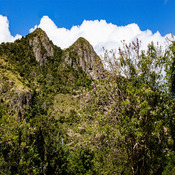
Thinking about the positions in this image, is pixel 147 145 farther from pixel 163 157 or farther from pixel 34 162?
pixel 34 162

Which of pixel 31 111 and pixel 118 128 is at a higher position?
pixel 31 111

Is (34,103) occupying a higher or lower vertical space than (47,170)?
higher

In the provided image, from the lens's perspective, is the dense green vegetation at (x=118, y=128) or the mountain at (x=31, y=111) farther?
the mountain at (x=31, y=111)

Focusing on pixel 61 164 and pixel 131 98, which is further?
pixel 61 164

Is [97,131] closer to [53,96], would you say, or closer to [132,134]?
[132,134]

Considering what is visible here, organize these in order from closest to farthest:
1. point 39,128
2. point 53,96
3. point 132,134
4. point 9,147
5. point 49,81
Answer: point 132,134
point 9,147
point 39,128
point 53,96
point 49,81

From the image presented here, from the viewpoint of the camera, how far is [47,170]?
53.4ft

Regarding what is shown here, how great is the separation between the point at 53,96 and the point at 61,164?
157 metres

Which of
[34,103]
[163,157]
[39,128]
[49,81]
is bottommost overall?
[163,157]

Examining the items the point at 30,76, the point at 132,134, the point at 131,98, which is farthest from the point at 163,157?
the point at 30,76

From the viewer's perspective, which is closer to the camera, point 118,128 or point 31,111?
point 118,128

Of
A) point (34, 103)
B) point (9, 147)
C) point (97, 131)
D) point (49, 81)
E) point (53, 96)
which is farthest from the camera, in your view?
point (49, 81)

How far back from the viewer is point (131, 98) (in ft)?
37.9

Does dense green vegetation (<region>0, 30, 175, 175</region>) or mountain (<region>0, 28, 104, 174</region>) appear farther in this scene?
mountain (<region>0, 28, 104, 174</region>)
